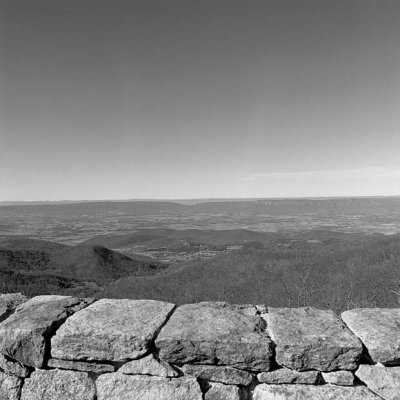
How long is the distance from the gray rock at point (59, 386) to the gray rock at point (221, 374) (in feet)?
2.79

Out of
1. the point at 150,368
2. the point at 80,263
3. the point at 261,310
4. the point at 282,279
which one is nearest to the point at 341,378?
the point at 261,310

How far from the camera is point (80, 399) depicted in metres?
2.55

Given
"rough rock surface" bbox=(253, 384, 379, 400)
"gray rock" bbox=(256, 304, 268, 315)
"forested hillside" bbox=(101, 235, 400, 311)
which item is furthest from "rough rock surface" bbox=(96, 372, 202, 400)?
"forested hillside" bbox=(101, 235, 400, 311)

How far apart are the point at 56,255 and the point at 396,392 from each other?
3571 centimetres

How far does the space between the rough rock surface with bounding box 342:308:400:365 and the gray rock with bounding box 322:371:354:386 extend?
0.24 m

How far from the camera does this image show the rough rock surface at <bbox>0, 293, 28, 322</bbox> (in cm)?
309

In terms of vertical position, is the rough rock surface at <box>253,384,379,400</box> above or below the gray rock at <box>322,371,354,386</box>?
below

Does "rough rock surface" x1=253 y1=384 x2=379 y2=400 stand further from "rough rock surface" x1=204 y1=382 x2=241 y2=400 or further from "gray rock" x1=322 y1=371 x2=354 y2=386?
"rough rock surface" x1=204 y1=382 x2=241 y2=400

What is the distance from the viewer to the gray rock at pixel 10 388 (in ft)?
8.68

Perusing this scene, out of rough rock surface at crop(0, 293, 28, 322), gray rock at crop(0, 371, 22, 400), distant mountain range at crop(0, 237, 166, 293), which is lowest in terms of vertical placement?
distant mountain range at crop(0, 237, 166, 293)

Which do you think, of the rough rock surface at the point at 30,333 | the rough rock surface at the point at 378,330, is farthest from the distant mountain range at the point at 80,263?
the rough rock surface at the point at 378,330

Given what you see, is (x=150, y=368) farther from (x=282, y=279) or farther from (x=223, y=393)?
(x=282, y=279)

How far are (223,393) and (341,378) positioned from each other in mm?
921

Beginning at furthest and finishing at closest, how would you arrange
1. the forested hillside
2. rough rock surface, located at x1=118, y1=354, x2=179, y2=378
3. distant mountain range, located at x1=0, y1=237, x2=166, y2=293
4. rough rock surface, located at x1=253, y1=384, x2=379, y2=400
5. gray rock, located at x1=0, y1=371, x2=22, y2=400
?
distant mountain range, located at x1=0, y1=237, x2=166, y2=293 < the forested hillside < gray rock, located at x1=0, y1=371, x2=22, y2=400 < rough rock surface, located at x1=118, y1=354, x2=179, y2=378 < rough rock surface, located at x1=253, y1=384, x2=379, y2=400
